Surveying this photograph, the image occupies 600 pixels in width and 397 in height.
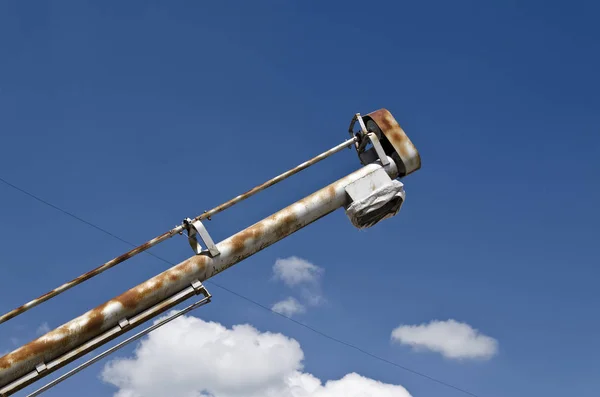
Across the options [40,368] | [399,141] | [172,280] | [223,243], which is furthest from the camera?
[399,141]

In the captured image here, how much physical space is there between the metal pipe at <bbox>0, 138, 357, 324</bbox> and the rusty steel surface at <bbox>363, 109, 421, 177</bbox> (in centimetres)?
53

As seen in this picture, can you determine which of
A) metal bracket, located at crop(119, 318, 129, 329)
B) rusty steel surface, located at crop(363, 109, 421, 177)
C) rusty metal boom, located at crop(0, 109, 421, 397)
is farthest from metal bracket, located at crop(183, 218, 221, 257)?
rusty steel surface, located at crop(363, 109, 421, 177)

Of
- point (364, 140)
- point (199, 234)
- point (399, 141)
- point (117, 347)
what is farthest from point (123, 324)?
point (399, 141)

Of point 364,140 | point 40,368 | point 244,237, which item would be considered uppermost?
point 364,140

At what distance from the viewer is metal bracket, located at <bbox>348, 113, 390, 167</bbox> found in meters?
9.77

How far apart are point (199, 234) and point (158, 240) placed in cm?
55

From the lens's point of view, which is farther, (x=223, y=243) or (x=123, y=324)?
(x=223, y=243)

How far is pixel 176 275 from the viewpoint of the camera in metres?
8.75

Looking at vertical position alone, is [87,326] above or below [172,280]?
below

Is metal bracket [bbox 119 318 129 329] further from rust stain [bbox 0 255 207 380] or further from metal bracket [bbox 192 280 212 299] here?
metal bracket [bbox 192 280 212 299]

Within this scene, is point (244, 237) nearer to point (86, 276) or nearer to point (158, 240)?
point (158, 240)

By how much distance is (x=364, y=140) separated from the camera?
32.8ft

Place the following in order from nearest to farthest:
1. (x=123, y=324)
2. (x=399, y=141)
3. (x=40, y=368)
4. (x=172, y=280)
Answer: (x=40, y=368), (x=123, y=324), (x=172, y=280), (x=399, y=141)

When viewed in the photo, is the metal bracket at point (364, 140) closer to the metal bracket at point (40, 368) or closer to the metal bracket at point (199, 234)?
the metal bracket at point (199, 234)
